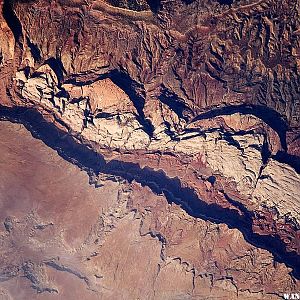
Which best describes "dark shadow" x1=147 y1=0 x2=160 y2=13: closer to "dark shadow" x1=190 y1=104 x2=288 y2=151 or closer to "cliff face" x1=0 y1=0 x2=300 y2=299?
"cliff face" x1=0 y1=0 x2=300 y2=299

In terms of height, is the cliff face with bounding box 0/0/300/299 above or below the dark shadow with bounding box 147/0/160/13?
below

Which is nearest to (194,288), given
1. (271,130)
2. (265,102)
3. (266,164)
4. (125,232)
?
(125,232)

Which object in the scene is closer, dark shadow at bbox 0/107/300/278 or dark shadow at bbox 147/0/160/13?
dark shadow at bbox 0/107/300/278

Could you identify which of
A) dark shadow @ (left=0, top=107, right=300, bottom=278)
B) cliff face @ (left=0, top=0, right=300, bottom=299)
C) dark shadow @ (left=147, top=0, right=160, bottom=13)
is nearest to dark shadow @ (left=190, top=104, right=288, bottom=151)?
cliff face @ (left=0, top=0, right=300, bottom=299)

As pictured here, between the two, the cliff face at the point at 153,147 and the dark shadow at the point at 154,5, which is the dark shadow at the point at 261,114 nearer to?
the cliff face at the point at 153,147

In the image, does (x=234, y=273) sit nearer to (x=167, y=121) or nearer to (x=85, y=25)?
(x=167, y=121)
